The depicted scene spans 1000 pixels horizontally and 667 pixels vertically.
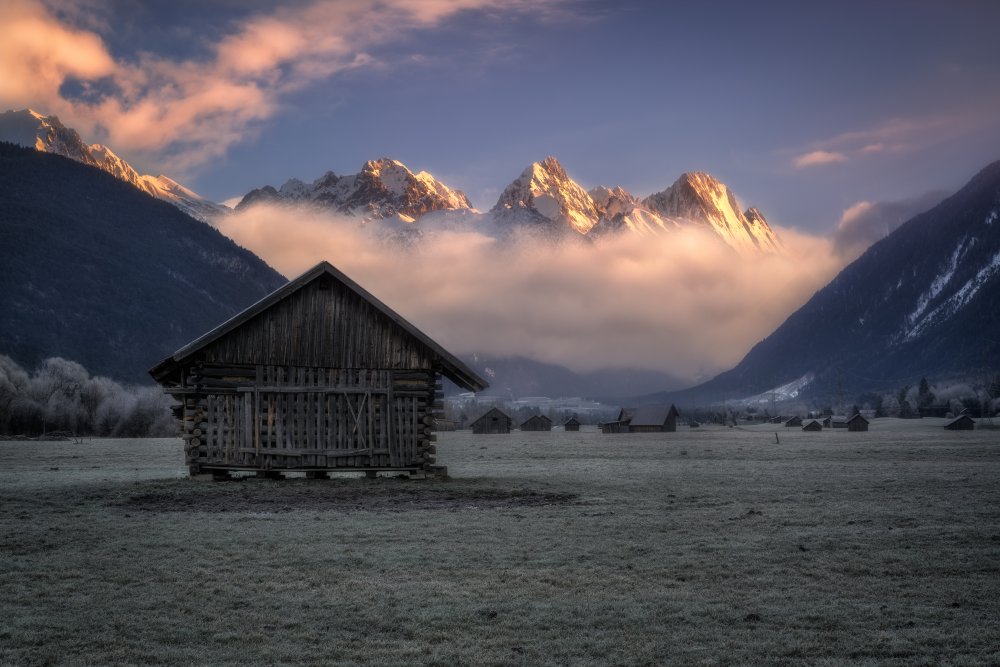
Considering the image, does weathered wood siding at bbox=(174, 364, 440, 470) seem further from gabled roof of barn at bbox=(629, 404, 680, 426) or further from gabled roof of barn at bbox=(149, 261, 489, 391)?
gabled roof of barn at bbox=(629, 404, 680, 426)

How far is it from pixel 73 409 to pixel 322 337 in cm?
10752

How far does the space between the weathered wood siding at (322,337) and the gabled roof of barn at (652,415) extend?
4361 inches

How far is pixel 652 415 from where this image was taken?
140500 mm

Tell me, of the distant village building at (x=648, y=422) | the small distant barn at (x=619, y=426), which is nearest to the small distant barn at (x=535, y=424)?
the small distant barn at (x=619, y=426)

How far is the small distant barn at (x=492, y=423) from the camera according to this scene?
14175cm

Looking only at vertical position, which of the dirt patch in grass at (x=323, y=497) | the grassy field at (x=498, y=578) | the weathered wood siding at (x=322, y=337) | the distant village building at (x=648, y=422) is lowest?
the grassy field at (x=498, y=578)

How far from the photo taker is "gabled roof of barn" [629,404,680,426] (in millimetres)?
138875

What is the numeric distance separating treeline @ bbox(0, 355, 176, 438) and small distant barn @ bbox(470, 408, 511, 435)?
45.8m

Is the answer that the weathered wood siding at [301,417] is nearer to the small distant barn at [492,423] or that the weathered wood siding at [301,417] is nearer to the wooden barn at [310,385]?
the wooden barn at [310,385]

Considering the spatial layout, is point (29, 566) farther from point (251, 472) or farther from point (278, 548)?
point (251, 472)

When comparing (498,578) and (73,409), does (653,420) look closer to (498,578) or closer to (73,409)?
(73,409)

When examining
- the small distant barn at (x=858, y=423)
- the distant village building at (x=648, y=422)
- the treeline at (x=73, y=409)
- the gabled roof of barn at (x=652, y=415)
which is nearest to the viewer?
the treeline at (x=73, y=409)

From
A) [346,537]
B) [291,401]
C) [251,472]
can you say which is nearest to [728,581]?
[346,537]

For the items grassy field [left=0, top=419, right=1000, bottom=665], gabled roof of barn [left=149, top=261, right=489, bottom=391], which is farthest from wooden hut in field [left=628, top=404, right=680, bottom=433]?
grassy field [left=0, top=419, right=1000, bottom=665]
